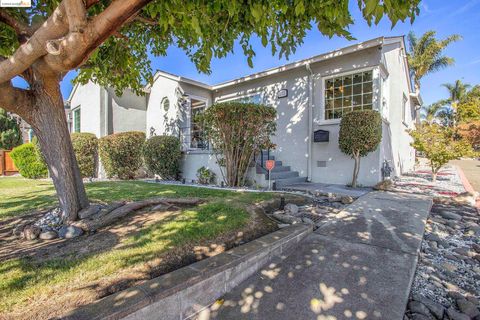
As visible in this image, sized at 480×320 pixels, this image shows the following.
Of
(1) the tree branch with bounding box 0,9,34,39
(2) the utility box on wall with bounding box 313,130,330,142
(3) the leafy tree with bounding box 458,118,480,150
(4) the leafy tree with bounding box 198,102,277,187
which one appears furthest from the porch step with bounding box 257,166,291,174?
(3) the leafy tree with bounding box 458,118,480,150

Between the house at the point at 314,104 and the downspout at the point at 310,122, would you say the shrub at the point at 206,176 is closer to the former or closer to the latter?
the house at the point at 314,104

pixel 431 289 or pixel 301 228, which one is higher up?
pixel 301 228

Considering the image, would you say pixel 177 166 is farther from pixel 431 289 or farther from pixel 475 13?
pixel 475 13

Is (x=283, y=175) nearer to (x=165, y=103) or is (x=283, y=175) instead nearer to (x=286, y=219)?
(x=286, y=219)

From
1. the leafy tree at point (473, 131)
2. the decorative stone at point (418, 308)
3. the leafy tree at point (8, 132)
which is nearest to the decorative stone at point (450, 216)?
the decorative stone at point (418, 308)

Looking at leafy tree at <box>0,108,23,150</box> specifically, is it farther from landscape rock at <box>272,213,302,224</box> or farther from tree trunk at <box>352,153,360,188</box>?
tree trunk at <box>352,153,360,188</box>

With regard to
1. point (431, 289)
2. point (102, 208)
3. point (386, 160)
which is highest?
point (386, 160)

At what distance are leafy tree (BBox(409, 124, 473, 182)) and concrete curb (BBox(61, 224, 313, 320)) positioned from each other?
8097 millimetres

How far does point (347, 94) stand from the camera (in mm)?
8023

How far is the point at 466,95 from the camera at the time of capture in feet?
113

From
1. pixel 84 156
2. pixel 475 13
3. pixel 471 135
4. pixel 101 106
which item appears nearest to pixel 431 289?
pixel 84 156

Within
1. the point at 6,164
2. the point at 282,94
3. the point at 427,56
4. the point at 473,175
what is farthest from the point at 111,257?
the point at 427,56

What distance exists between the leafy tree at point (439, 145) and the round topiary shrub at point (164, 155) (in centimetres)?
889

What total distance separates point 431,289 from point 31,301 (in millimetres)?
3491
